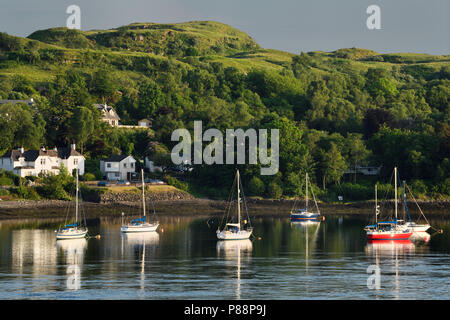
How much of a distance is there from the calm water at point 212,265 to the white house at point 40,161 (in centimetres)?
1929

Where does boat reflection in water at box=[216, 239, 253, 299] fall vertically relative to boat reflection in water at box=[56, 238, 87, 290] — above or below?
below

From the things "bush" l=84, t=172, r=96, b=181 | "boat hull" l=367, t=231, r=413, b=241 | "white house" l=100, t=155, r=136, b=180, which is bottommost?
"boat hull" l=367, t=231, r=413, b=241

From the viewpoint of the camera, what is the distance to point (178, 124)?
387 ft

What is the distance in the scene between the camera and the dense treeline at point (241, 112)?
104438 mm

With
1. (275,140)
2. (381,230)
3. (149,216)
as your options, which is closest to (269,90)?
(275,140)

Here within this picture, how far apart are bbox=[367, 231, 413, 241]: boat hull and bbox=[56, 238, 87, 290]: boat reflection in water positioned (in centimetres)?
2492

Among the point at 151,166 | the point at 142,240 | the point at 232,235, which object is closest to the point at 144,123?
the point at 151,166

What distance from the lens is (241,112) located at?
12488 centimetres

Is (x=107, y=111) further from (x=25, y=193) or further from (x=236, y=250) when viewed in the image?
(x=236, y=250)

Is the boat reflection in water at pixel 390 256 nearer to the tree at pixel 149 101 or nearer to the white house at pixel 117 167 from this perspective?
the white house at pixel 117 167

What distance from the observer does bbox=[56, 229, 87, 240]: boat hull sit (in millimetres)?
68875

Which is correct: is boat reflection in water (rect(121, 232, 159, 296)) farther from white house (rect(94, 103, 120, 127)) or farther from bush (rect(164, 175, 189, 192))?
white house (rect(94, 103, 120, 127))

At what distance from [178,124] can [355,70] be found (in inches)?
3590

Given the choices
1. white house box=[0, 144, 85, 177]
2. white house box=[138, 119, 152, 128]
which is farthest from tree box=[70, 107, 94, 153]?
white house box=[138, 119, 152, 128]
